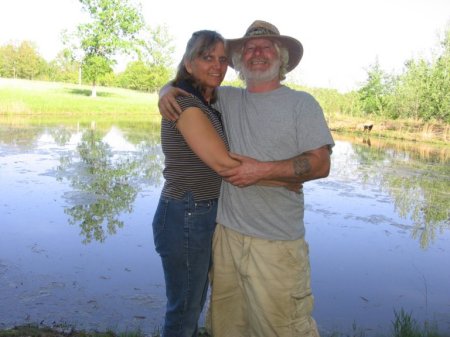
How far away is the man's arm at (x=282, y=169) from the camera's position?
228 cm

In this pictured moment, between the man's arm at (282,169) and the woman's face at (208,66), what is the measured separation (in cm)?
45

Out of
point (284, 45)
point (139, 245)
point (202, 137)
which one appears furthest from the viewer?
point (139, 245)

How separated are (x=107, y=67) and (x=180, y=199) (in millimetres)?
39080

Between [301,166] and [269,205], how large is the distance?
1.01 ft

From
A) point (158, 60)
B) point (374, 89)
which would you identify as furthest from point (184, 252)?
point (158, 60)

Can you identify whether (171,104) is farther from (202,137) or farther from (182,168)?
(182,168)

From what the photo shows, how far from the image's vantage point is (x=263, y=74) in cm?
257

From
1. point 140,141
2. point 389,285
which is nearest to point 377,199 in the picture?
point 389,285

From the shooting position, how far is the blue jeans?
2.27 m

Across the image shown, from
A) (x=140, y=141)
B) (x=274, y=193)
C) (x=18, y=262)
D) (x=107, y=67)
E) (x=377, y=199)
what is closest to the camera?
(x=274, y=193)

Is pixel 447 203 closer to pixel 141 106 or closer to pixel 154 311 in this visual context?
pixel 154 311

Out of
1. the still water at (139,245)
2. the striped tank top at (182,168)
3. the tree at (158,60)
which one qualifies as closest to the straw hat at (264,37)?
the striped tank top at (182,168)

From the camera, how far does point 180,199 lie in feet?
7.42

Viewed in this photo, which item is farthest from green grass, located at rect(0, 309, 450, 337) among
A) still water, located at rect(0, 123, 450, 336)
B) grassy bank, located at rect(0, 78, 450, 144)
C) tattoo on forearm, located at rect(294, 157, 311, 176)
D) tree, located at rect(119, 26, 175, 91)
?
tree, located at rect(119, 26, 175, 91)
